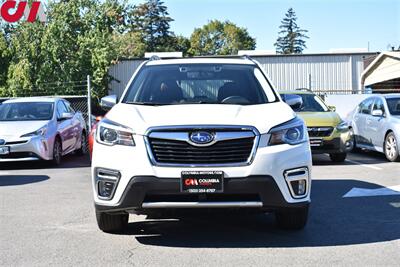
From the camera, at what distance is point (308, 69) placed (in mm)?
36688

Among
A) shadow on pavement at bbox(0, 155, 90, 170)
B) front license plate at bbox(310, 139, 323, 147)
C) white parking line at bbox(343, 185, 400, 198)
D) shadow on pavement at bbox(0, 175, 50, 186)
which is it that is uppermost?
front license plate at bbox(310, 139, 323, 147)

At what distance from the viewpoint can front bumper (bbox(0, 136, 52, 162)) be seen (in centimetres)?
1129

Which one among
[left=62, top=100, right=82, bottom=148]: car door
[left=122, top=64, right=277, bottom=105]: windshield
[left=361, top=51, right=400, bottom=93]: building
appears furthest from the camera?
[left=361, top=51, right=400, bottom=93]: building

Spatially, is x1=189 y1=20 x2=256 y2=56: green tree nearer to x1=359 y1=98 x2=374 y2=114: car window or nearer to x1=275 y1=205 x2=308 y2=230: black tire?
x1=359 y1=98 x2=374 y2=114: car window

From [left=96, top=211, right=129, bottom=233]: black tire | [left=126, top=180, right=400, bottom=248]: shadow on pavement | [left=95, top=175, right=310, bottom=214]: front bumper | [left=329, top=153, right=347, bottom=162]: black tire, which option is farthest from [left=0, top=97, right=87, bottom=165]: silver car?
[left=95, top=175, right=310, bottom=214]: front bumper

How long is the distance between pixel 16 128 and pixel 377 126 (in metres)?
7.97

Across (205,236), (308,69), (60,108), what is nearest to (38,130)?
(60,108)

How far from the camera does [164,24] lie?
9319 cm

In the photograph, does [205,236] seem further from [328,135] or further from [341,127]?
[341,127]

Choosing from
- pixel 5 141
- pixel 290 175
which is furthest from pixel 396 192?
pixel 5 141

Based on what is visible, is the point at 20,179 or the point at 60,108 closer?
the point at 20,179

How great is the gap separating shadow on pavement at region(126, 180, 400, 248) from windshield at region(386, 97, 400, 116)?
5844 millimetres

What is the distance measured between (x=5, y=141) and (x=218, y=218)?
635 centimetres

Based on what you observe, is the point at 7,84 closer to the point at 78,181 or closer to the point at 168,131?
the point at 78,181
